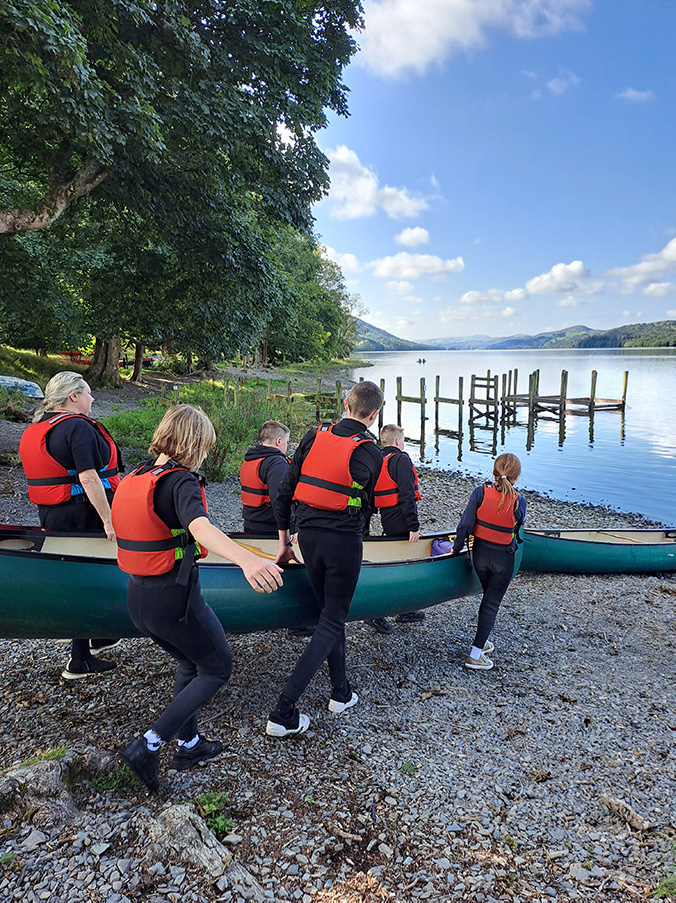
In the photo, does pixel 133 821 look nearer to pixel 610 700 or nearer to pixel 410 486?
pixel 410 486

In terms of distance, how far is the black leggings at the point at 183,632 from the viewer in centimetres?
256

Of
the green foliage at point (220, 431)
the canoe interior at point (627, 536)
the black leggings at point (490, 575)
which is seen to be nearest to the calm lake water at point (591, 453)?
the canoe interior at point (627, 536)

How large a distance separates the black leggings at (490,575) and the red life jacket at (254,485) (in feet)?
6.10

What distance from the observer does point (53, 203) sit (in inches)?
340

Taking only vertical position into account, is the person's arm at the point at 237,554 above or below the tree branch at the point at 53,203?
below

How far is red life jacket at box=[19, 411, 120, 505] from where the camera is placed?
3721 mm

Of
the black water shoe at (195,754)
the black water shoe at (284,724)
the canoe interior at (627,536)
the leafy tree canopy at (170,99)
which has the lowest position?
the canoe interior at (627,536)

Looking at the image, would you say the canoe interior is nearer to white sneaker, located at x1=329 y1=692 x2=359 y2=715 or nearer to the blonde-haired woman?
white sneaker, located at x1=329 y1=692 x2=359 y2=715

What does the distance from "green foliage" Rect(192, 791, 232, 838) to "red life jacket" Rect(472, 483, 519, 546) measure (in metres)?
2.88

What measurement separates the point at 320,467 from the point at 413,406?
40.1 metres

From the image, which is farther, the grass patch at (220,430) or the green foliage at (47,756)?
the grass patch at (220,430)

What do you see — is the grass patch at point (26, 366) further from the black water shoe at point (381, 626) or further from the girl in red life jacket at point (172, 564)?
the girl in red life jacket at point (172, 564)

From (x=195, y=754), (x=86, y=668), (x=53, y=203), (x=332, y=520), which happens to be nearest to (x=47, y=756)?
(x=195, y=754)

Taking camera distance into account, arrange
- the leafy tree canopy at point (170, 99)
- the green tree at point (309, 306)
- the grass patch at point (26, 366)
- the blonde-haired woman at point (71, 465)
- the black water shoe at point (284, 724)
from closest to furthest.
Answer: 1. the black water shoe at point (284, 724)
2. the blonde-haired woman at point (71, 465)
3. the leafy tree canopy at point (170, 99)
4. the grass patch at point (26, 366)
5. the green tree at point (309, 306)
